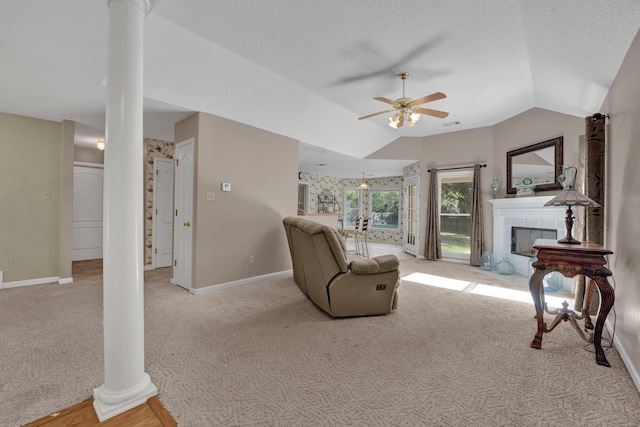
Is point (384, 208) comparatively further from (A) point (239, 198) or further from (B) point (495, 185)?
(A) point (239, 198)

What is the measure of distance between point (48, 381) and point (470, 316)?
11.8ft

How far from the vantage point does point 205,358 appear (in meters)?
2.10

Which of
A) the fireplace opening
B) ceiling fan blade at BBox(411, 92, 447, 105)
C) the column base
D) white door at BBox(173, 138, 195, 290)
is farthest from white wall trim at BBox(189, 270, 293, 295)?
the fireplace opening

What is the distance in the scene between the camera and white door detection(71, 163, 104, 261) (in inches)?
234

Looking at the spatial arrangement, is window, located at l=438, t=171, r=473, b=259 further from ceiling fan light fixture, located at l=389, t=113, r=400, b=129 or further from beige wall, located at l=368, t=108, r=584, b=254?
ceiling fan light fixture, located at l=389, t=113, r=400, b=129

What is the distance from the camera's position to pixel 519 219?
5090mm

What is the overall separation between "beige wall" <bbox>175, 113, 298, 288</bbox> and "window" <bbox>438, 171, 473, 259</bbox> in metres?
3.67

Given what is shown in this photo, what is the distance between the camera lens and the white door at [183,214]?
150 inches

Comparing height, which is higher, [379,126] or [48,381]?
[379,126]

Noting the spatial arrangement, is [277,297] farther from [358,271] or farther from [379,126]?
[379,126]

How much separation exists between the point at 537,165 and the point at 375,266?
12.9 ft

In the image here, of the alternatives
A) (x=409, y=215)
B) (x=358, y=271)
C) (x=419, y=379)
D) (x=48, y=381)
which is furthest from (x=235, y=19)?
(x=409, y=215)

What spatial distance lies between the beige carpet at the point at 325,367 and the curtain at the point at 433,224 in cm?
315

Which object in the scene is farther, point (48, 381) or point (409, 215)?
point (409, 215)
